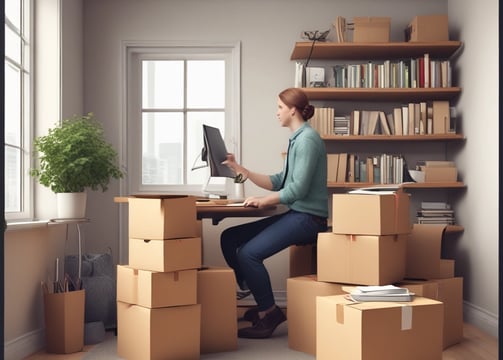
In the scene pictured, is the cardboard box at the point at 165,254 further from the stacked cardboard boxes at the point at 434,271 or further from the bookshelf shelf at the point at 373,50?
the bookshelf shelf at the point at 373,50

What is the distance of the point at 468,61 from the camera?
4434mm

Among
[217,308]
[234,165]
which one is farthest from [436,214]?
[217,308]

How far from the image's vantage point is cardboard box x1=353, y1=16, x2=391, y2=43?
4613mm

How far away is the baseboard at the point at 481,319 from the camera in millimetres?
3846

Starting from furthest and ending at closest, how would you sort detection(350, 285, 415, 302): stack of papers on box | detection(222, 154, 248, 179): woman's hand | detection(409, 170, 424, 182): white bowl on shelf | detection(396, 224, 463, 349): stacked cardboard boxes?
1. detection(409, 170, 424, 182): white bowl on shelf
2. detection(222, 154, 248, 179): woman's hand
3. detection(396, 224, 463, 349): stacked cardboard boxes
4. detection(350, 285, 415, 302): stack of papers on box

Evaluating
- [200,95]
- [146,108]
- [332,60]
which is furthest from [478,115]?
[146,108]

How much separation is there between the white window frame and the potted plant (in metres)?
0.09

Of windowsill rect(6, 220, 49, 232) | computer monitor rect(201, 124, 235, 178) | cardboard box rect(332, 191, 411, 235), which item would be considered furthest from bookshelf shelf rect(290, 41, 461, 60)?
windowsill rect(6, 220, 49, 232)

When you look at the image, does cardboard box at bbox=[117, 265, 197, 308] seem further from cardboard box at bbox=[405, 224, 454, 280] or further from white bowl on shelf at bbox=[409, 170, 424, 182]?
white bowl on shelf at bbox=[409, 170, 424, 182]

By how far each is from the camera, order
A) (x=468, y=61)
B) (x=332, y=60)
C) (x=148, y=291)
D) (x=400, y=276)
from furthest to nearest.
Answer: (x=332, y=60) → (x=468, y=61) → (x=400, y=276) → (x=148, y=291)

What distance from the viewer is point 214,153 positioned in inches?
155

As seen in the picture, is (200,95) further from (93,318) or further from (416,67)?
(93,318)

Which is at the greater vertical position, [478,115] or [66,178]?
[478,115]

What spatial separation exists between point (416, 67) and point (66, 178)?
98.1 inches
